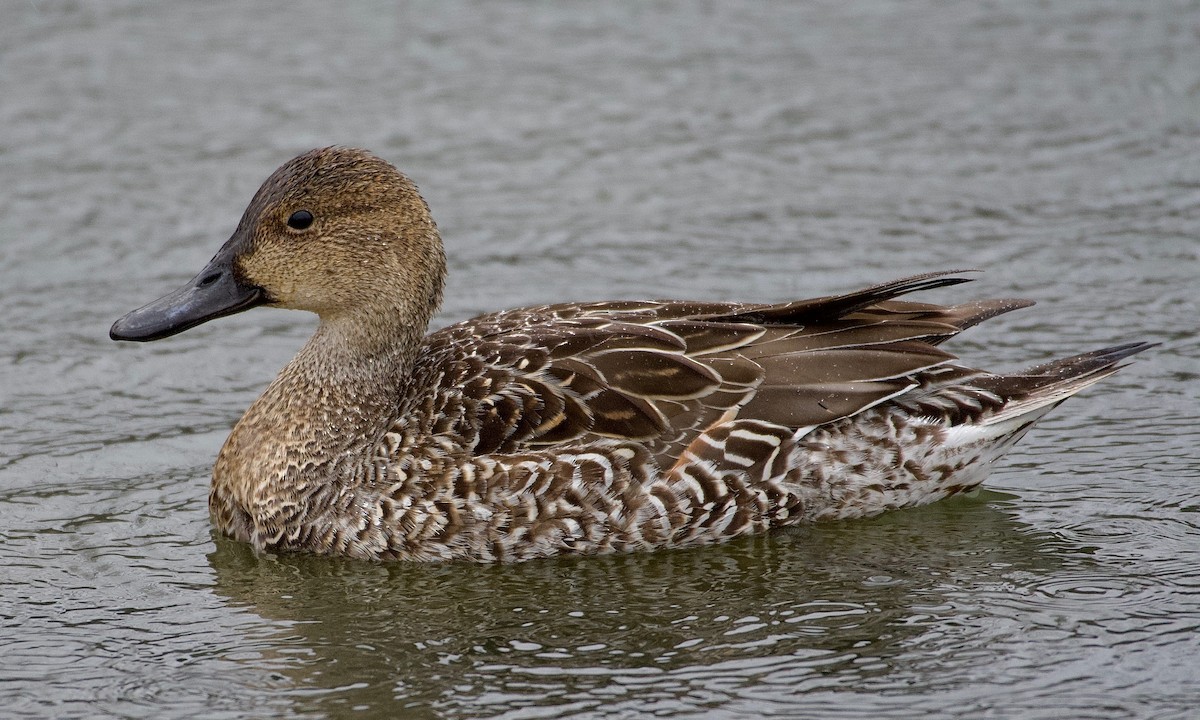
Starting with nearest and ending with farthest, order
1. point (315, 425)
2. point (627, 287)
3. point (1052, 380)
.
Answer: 1. point (1052, 380)
2. point (315, 425)
3. point (627, 287)

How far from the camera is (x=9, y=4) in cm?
1502

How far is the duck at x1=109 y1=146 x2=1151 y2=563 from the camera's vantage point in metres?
7.80

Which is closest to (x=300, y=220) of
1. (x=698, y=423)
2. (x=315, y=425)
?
(x=315, y=425)

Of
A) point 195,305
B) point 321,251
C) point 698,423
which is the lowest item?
point 698,423

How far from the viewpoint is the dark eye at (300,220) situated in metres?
8.10

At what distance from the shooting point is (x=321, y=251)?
8.15 metres

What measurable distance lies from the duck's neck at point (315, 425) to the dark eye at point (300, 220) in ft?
1.66

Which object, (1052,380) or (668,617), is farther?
(1052,380)

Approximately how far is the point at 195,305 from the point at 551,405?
1.75 m

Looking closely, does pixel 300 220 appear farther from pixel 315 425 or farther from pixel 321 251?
pixel 315 425

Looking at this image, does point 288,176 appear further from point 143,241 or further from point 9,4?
point 9,4

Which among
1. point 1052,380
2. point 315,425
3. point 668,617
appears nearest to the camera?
point 668,617

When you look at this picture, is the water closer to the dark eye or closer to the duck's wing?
the duck's wing

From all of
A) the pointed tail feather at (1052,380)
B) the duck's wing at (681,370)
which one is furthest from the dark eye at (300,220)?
the pointed tail feather at (1052,380)
